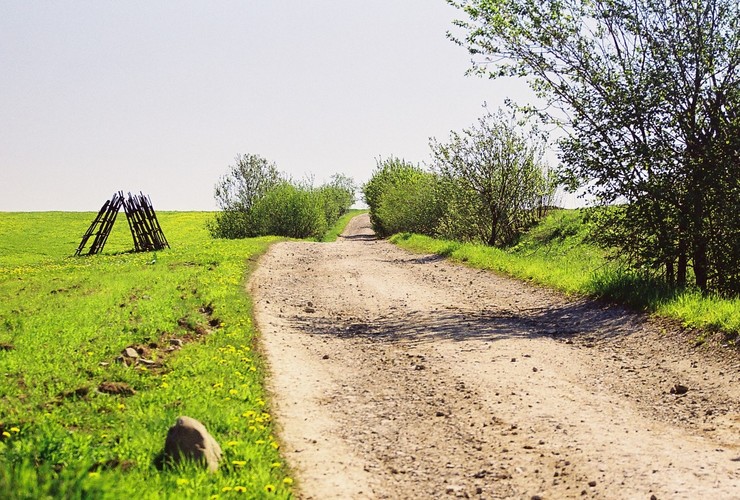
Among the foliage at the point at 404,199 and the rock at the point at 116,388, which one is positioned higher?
the foliage at the point at 404,199

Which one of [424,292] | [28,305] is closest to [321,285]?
[424,292]

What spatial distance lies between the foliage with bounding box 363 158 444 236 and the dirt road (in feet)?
70.6

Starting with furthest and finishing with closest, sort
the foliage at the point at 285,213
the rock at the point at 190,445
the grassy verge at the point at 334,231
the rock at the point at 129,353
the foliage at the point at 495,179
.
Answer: the grassy verge at the point at 334,231
the foliage at the point at 285,213
the foliage at the point at 495,179
the rock at the point at 129,353
the rock at the point at 190,445

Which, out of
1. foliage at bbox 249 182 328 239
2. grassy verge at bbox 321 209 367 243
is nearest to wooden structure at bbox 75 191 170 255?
foliage at bbox 249 182 328 239

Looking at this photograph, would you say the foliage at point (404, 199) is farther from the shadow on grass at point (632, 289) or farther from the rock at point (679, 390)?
the rock at point (679, 390)

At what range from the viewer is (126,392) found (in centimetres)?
785

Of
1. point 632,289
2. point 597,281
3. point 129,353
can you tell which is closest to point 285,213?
point 597,281

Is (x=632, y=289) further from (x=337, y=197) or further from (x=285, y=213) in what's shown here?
(x=337, y=197)

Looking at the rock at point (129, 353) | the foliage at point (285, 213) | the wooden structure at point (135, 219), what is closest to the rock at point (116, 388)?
the rock at point (129, 353)

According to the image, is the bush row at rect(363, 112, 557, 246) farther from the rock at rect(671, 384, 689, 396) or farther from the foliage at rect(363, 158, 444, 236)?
the rock at rect(671, 384, 689, 396)

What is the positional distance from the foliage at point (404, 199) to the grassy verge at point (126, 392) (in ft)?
69.7

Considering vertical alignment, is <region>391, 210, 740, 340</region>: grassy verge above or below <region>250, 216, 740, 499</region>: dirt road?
above

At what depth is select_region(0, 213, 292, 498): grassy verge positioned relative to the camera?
503cm

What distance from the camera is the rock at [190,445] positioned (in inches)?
215
